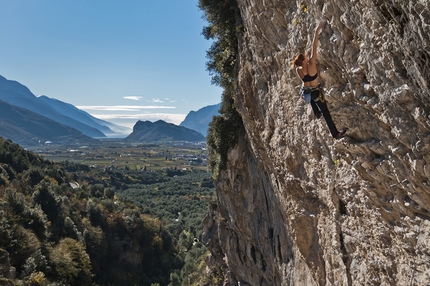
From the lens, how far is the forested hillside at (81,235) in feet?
90.1

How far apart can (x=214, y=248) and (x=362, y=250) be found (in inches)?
894

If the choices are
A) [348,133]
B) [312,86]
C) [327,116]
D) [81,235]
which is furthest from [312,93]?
[81,235]

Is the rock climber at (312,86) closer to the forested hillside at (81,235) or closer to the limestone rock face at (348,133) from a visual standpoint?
the limestone rock face at (348,133)

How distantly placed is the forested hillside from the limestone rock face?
1952cm

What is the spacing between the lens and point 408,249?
6.26 metres

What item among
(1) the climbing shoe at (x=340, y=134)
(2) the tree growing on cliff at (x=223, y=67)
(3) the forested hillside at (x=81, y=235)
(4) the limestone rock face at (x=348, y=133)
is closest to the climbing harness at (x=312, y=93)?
(4) the limestone rock face at (x=348, y=133)

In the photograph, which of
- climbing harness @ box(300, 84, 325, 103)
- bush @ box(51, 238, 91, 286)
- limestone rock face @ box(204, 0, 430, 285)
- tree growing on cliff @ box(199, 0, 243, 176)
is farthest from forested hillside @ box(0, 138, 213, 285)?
climbing harness @ box(300, 84, 325, 103)

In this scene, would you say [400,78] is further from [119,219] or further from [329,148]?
[119,219]

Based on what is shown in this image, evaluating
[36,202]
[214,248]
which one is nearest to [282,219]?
[214,248]

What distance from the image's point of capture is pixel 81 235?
39.4 m

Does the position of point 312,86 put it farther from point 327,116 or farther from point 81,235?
point 81,235

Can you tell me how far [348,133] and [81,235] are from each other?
40815 mm

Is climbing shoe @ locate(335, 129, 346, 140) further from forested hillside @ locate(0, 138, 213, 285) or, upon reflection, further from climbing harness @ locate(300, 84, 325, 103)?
forested hillside @ locate(0, 138, 213, 285)

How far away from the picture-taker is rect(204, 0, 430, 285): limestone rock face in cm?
506
